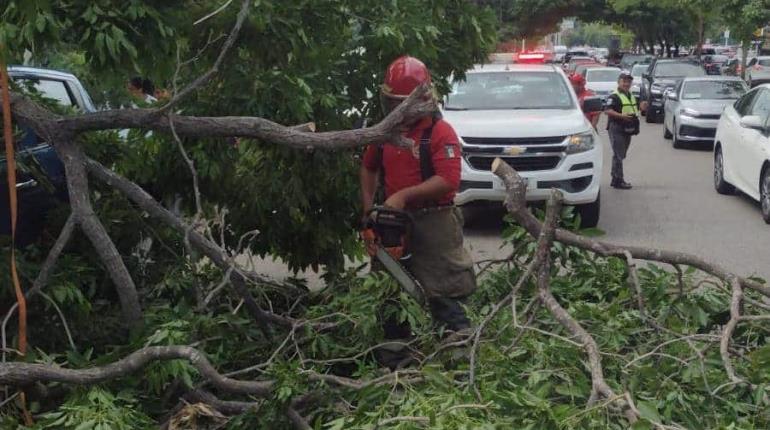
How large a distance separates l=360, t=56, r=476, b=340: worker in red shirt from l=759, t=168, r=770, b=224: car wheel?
7409mm

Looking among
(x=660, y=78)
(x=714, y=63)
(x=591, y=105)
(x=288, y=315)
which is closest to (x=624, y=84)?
(x=591, y=105)

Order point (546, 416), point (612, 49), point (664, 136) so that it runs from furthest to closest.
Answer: point (612, 49) → point (664, 136) → point (546, 416)

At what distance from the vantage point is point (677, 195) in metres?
14.4

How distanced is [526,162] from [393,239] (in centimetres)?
628

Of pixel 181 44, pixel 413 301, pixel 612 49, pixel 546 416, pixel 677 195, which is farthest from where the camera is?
pixel 612 49

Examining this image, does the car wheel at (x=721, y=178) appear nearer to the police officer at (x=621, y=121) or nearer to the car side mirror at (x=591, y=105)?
the police officer at (x=621, y=121)

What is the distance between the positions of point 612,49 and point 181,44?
7632 centimetres

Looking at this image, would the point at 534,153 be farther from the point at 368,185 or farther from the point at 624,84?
the point at 368,185

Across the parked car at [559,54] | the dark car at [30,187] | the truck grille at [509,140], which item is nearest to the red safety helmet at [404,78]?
the dark car at [30,187]

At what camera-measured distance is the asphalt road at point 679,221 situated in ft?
33.7

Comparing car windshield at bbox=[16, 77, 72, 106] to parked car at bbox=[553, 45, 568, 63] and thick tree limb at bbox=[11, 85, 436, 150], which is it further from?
parked car at bbox=[553, 45, 568, 63]

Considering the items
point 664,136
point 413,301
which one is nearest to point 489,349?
point 413,301

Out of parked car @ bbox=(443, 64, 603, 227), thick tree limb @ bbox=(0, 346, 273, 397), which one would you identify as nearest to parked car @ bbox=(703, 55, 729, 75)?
parked car @ bbox=(443, 64, 603, 227)

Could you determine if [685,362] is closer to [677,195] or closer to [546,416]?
[546,416]
